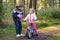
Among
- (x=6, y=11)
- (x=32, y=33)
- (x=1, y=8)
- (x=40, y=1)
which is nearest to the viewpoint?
(x=32, y=33)

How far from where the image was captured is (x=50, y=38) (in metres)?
12.2

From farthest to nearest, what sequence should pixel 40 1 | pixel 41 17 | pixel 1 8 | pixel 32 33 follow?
pixel 40 1
pixel 41 17
pixel 1 8
pixel 32 33

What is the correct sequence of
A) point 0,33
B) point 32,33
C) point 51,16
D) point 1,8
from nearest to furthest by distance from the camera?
A: point 32,33
point 0,33
point 1,8
point 51,16

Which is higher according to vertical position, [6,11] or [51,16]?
[6,11]

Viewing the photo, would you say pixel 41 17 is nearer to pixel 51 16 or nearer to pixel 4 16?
pixel 51 16

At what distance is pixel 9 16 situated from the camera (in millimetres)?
16734

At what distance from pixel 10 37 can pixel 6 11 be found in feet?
13.2

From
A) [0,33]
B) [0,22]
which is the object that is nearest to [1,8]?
[0,22]

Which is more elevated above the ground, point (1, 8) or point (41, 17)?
point (1, 8)

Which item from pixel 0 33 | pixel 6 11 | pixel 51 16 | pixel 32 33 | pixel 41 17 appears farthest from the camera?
pixel 51 16

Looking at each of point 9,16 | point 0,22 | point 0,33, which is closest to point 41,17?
point 9,16

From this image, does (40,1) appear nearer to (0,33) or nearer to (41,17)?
(41,17)

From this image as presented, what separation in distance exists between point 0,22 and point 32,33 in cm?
401

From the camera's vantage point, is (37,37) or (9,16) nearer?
(37,37)
